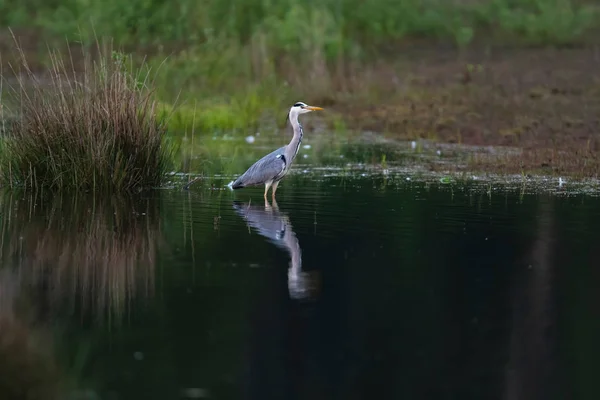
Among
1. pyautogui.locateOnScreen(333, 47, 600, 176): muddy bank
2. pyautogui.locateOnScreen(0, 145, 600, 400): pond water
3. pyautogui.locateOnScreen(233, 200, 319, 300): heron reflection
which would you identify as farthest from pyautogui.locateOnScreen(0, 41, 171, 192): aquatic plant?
pyautogui.locateOnScreen(333, 47, 600, 176): muddy bank

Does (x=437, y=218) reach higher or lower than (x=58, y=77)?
lower

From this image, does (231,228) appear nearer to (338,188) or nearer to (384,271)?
(384,271)

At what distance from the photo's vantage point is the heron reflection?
7.89 m

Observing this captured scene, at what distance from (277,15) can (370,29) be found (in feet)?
9.14

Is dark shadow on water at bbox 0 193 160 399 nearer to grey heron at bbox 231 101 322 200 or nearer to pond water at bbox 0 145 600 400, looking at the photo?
pond water at bbox 0 145 600 400

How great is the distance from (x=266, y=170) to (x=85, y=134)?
79.6 inches

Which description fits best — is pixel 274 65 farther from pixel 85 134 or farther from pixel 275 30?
pixel 85 134

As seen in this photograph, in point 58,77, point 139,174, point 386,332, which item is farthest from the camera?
point 139,174

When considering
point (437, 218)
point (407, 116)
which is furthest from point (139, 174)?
point (407, 116)

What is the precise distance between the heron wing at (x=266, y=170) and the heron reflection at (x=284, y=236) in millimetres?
402

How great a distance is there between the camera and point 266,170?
524 inches

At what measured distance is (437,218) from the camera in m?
11.4

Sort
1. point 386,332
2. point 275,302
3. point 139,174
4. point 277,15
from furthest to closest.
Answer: point 277,15 → point 139,174 → point 275,302 → point 386,332

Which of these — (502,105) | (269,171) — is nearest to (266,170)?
(269,171)
